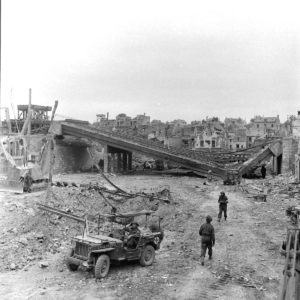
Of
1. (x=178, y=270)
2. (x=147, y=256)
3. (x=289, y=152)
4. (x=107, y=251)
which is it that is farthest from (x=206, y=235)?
(x=289, y=152)

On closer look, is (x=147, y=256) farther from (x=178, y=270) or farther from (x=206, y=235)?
(x=206, y=235)

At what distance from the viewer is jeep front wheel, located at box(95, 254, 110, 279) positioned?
448 inches

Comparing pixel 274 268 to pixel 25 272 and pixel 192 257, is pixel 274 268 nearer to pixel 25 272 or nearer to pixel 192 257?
pixel 192 257

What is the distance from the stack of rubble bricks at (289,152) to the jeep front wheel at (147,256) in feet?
104

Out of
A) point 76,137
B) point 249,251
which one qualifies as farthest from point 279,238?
point 76,137

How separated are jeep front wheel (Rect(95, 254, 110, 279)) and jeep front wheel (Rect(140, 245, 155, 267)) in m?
1.30

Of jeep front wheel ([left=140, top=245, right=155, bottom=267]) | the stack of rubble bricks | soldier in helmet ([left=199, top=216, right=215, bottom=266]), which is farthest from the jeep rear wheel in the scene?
the stack of rubble bricks

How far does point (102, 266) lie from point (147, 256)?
1.76m

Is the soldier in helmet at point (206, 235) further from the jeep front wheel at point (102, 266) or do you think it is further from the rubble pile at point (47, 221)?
the rubble pile at point (47, 221)

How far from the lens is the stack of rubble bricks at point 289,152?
41844mm

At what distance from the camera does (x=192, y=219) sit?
63.4 ft

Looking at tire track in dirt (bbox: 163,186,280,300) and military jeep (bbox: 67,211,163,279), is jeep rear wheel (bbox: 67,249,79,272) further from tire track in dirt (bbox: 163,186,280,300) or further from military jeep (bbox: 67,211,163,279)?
tire track in dirt (bbox: 163,186,280,300)

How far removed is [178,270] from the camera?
12.3 m

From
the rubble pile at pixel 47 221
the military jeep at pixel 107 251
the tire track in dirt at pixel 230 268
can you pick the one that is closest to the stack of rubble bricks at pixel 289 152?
the rubble pile at pixel 47 221
